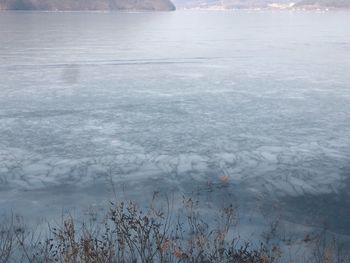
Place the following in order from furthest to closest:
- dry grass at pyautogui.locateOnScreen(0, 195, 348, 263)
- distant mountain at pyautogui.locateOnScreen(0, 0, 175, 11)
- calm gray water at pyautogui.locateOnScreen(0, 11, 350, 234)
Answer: distant mountain at pyautogui.locateOnScreen(0, 0, 175, 11)
calm gray water at pyautogui.locateOnScreen(0, 11, 350, 234)
dry grass at pyautogui.locateOnScreen(0, 195, 348, 263)

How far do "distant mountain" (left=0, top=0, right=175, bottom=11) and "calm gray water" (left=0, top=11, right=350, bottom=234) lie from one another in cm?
7452

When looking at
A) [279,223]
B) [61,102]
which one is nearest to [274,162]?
[279,223]

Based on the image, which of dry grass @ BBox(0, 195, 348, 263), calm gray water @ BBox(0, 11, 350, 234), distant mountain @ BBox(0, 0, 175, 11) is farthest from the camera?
distant mountain @ BBox(0, 0, 175, 11)

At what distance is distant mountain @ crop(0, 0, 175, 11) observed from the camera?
87.9 metres

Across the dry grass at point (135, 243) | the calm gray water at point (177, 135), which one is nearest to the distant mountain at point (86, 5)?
the calm gray water at point (177, 135)

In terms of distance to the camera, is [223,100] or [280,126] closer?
[280,126]

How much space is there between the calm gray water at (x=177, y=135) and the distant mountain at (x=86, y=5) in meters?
74.5

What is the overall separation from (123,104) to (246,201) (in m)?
6.06

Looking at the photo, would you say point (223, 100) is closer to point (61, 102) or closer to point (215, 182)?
point (61, 102)

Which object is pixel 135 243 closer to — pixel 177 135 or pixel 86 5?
pixel 177 135

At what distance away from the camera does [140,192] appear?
23.7ft

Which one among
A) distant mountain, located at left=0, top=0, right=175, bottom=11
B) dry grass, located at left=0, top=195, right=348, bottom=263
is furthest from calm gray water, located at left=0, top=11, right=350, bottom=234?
distant mountain, located at left=0, top=0, right=175, bottom=11

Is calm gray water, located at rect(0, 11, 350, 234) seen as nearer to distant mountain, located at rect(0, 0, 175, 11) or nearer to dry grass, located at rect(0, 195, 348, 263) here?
dry grass, located at rect(0, 195, 348, 263)

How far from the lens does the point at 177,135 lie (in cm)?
980
